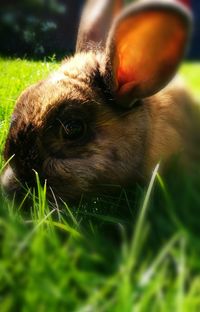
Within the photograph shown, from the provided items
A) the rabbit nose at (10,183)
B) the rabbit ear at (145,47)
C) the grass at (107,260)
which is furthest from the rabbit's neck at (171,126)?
the rabbit nose at (10,183)

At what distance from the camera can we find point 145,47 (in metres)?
1.52

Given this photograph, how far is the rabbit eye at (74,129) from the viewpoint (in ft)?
5.09

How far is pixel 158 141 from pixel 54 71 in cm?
40

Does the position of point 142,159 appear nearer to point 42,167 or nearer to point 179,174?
point 179,174

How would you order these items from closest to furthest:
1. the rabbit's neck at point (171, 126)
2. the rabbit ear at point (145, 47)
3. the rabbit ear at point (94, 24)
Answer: the rabbit ear at point (145, 47)
the rabbit's neck at point (171, 126)
the rabbit ear at point (94, 24)

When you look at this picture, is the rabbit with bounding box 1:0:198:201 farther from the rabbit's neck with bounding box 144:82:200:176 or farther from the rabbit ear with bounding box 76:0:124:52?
the rabbit ear with bounding box 76:0:124:52

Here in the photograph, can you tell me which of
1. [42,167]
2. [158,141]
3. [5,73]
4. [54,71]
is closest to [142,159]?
[158,141]

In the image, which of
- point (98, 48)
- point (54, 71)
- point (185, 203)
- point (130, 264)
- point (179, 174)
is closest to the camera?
point (130, 264)

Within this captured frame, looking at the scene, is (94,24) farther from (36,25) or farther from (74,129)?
(74,129)

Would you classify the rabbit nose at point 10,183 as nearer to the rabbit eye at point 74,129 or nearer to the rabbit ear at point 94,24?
the rabbit eye at point 74,129

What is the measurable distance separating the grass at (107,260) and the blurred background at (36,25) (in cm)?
55

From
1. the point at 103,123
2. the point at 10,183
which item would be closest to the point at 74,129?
the point at 103,123

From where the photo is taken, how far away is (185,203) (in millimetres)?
1217

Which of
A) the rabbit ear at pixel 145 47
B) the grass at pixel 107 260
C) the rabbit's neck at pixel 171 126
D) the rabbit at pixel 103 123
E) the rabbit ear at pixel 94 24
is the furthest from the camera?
the rabbit ear at pixel 94 24
